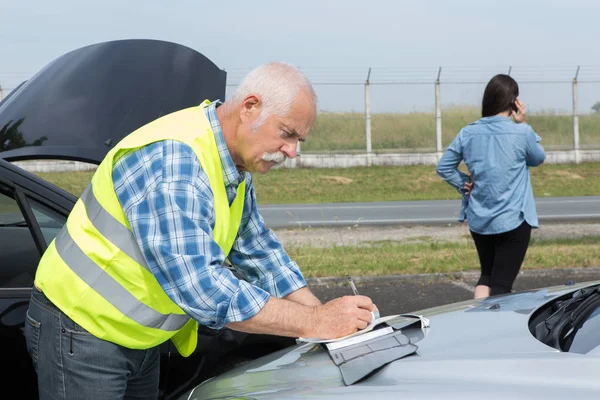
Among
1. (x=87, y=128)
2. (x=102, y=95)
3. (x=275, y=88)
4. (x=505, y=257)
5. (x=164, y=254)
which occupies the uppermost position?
Answer: (x=275, y=88)

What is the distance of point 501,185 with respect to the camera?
537cm

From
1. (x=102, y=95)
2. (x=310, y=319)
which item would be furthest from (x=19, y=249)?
(x=310, y=319)

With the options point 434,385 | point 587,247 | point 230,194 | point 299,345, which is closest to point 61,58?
point 230,194

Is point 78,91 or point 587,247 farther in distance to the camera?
point 587,247

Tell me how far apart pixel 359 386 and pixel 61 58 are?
242cm

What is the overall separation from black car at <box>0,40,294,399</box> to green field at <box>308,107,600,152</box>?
21.0 meters

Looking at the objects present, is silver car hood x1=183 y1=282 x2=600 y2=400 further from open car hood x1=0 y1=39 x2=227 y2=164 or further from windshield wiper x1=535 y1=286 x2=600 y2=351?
open car hood x1=0 y1=39 x2=227 y2=164

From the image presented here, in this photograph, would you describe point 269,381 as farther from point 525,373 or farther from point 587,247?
point 587,247

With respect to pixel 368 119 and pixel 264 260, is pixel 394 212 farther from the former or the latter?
pixel 264 260

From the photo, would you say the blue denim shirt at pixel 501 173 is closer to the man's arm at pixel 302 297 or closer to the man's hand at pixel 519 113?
the man's hand at pixel 519 113

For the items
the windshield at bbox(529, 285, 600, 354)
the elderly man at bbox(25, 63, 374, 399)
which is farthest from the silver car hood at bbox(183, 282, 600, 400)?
the elderly man at bbox(25, 63, 374, 399)

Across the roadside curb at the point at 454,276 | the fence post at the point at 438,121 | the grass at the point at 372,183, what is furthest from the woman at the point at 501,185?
the fence post at the point at 438,121

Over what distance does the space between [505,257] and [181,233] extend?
11.3ft

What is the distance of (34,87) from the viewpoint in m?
3.79
